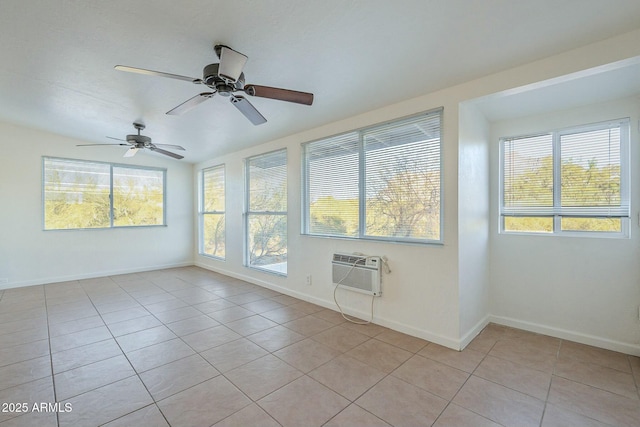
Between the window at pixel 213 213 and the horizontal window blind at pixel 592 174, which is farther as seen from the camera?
the window at pixel 213 213

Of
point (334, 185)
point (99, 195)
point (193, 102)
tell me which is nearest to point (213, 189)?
point (99, 195)

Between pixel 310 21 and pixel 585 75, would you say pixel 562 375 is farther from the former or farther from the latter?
pixel 310 21

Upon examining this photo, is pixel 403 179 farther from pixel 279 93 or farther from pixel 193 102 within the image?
pixel 193 102

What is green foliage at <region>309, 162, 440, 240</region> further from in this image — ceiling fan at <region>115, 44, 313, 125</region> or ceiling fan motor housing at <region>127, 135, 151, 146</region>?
ceiling fan motor housing at <region>127, 135, 151, 146</region>

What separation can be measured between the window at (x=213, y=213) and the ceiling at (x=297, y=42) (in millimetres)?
2894

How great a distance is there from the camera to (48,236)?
496cm

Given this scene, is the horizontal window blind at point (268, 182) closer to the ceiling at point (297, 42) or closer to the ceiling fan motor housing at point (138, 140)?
the ceiling at point (297, 42)

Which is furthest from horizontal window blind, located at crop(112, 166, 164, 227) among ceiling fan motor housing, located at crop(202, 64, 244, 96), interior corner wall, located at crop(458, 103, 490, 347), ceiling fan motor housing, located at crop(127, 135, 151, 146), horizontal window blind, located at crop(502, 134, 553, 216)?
horizontal window blind, located at crop(502, 134, 553, 216)

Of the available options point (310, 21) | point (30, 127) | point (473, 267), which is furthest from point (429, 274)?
point (30, 127)

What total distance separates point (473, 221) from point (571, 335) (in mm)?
1444

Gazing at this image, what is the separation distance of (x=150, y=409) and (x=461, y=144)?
10.4ft

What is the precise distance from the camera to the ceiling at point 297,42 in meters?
1.71

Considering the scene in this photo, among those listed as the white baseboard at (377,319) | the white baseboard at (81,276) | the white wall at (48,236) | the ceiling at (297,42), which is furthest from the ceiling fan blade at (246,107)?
the white baseboard at (81,276)

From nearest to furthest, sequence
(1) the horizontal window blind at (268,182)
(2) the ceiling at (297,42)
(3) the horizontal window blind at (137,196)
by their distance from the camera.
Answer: (2) the ceiling at (297,42)
(1) the horizontal window blind at (268,182)
(3) the horizontal window blind at (137,196)
